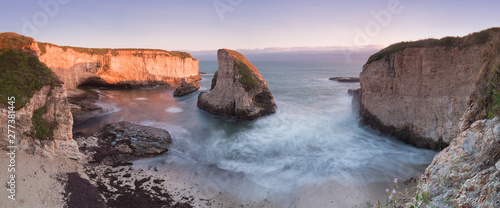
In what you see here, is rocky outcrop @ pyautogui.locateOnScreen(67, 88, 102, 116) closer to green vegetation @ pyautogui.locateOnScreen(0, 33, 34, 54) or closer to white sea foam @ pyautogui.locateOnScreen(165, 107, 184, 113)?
white sea foam @ pyautogui.locateOnScreen(165, 107, 184, 113)

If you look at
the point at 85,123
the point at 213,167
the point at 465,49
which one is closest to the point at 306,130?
the point at 213,167

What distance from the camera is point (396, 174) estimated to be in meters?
10.0

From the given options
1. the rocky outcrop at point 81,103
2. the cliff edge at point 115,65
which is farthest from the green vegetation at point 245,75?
the cliff edge at point 115,65

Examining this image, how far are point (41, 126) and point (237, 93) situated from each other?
43.4 ft

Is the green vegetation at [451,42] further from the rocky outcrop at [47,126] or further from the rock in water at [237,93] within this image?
the rocky outcrop at [47,126]

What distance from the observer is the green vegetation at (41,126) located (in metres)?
8.84

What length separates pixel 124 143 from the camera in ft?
39.4

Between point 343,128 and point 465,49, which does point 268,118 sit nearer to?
point 343,128

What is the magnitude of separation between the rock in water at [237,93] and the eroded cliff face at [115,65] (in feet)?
51.3

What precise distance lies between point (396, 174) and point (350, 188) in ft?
9.07

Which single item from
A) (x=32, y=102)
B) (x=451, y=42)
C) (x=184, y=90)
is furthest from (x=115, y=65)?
(x=451, y=42)

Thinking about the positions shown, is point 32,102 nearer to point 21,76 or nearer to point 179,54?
point 21,76

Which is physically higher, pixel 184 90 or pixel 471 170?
pixel 471 170

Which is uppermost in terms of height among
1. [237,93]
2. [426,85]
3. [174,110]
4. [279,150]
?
[426,85]
